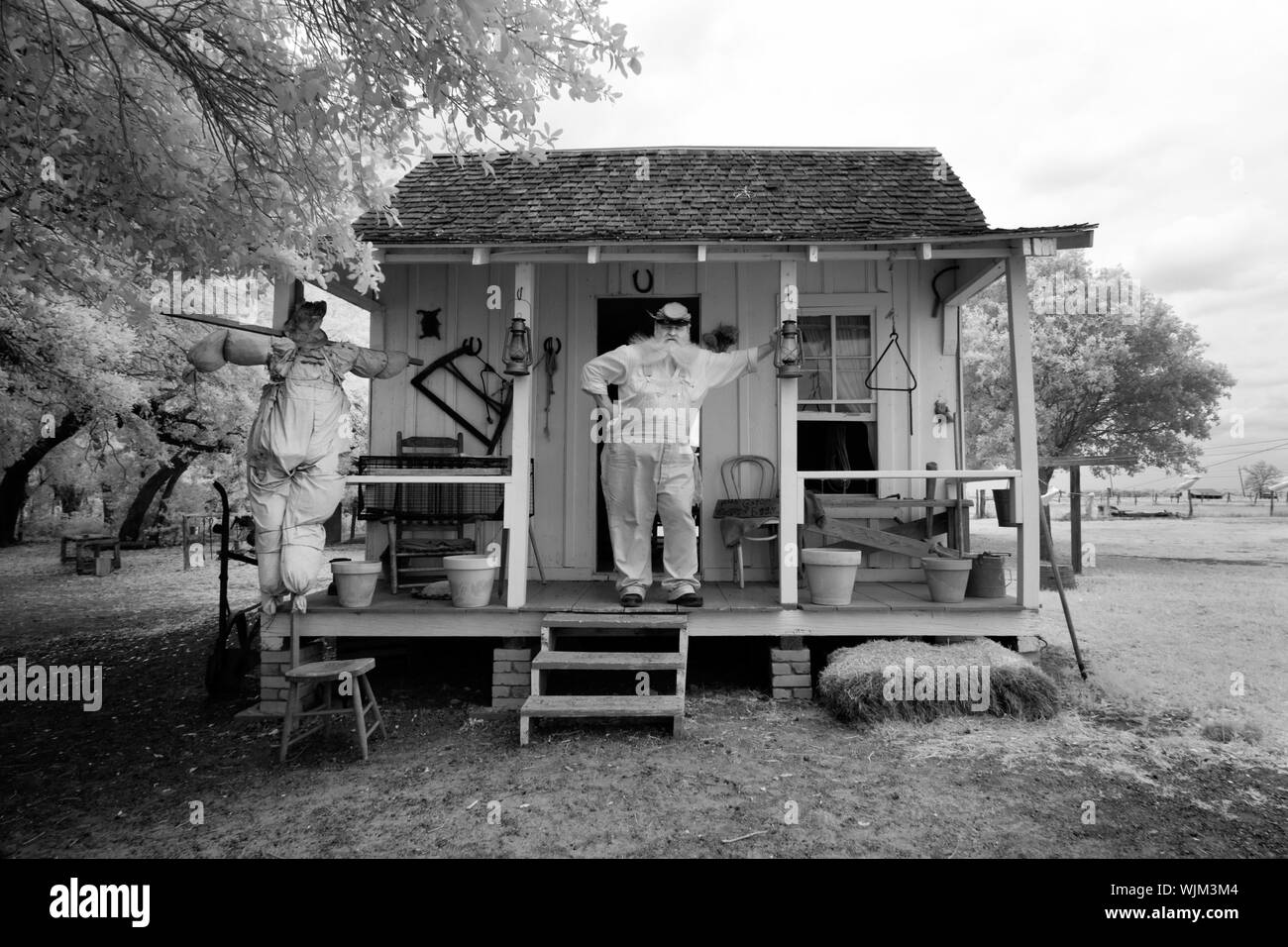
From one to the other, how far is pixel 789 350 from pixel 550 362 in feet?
7.68

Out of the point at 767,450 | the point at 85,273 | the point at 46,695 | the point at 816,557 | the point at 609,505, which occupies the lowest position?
the point at 46,695

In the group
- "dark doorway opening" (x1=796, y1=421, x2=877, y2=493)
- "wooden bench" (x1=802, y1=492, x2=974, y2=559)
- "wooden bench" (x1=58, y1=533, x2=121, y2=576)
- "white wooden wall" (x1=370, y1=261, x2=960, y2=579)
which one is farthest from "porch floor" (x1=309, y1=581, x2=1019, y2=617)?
"wooden bench" (x1=58, y1=533, x2=121, y2=576)

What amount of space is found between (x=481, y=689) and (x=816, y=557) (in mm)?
2782

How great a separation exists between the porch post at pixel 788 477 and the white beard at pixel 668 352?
2.21 feet

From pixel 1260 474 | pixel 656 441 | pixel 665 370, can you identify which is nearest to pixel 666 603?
pixel 656 441

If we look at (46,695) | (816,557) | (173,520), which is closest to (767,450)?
(816,557)

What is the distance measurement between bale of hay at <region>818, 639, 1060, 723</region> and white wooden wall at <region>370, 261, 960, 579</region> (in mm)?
1841

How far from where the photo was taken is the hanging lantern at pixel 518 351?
5227mm

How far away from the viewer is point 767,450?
261 inches

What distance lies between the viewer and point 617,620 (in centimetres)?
507

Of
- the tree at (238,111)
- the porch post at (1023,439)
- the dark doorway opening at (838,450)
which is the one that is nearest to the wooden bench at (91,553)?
the tree at (238,111)

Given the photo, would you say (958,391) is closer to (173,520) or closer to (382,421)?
(382,421)

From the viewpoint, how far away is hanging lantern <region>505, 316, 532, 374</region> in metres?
5.23

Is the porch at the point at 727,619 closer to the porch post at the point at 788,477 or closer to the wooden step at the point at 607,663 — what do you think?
the porch post at the point at 788,477
